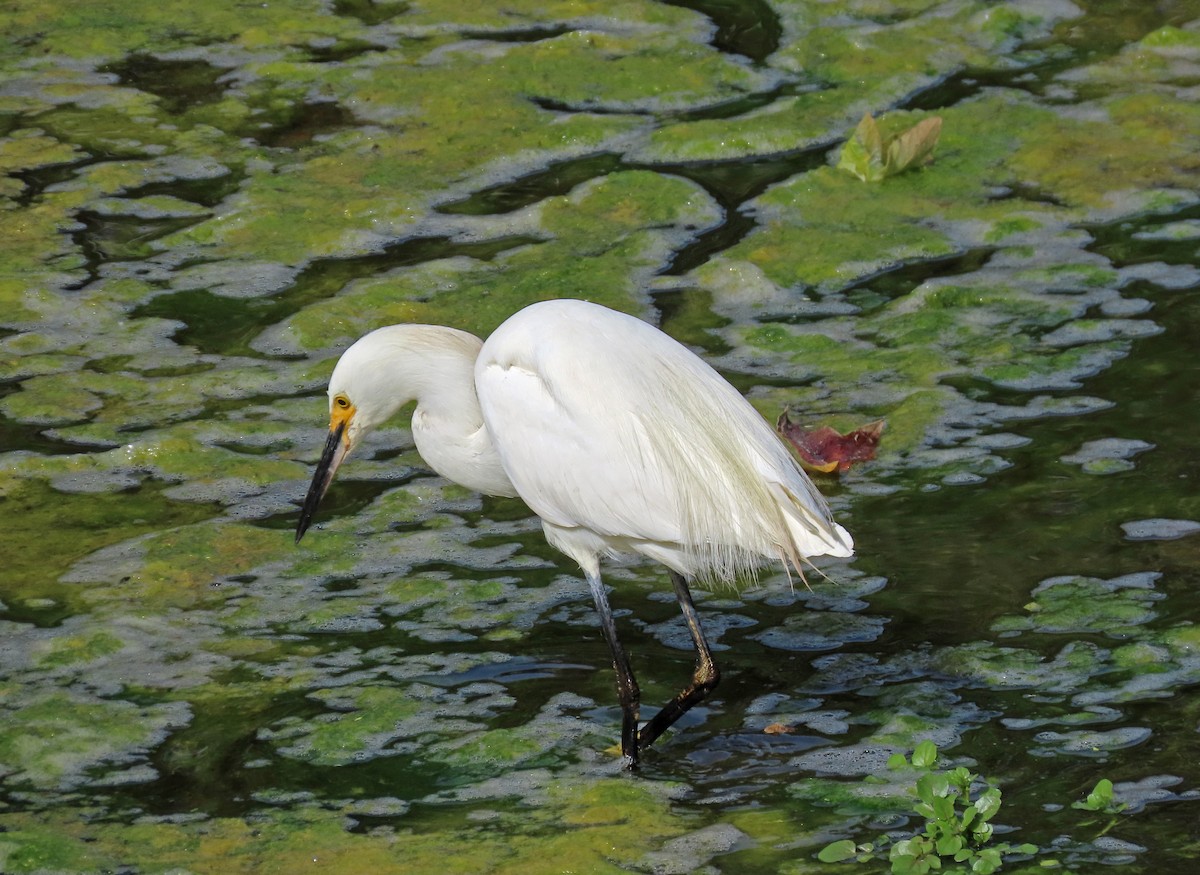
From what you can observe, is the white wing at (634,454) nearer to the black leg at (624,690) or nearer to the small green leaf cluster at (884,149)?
the black leg at (624,690)

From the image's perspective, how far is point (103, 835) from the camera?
2689 millimetres

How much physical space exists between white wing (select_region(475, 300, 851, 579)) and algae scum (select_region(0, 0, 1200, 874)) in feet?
1.25

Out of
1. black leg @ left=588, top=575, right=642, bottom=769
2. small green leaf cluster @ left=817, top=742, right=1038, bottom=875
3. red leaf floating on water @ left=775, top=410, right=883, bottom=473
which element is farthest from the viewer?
red leaf floating on water @ left=775, top=410, right=883, bottom=473

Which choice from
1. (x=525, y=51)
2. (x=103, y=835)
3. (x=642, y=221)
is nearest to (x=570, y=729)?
(x=103, y=835)

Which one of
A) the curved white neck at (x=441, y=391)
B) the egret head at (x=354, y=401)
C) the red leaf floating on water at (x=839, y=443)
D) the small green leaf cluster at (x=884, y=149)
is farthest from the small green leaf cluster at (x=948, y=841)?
the small green leaf cluster at (x=884, y=149)

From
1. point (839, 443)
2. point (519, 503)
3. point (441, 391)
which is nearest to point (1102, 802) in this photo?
point (441, 391)

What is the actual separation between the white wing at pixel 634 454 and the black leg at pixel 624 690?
137 mm

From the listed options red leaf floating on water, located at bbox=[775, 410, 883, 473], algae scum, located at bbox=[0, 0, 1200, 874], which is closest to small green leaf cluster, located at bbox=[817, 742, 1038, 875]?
algae scum, located at bbox=[0, 0, 1200, 874]

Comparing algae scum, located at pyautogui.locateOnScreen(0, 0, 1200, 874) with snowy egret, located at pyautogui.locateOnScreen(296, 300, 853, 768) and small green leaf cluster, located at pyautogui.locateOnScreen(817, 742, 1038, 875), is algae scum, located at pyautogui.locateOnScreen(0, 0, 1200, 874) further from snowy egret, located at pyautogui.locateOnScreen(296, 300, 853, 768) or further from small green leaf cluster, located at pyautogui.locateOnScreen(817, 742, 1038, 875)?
snowy egret, located at pyautogui.locateOnScreen(296, 300, 853, 768)

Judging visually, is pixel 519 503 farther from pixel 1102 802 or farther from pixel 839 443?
pixel 1102 802

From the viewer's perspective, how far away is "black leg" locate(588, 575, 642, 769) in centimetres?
295

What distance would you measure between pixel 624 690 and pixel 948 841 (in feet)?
2.75

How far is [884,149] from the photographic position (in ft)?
17.6

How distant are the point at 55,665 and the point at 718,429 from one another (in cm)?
146
